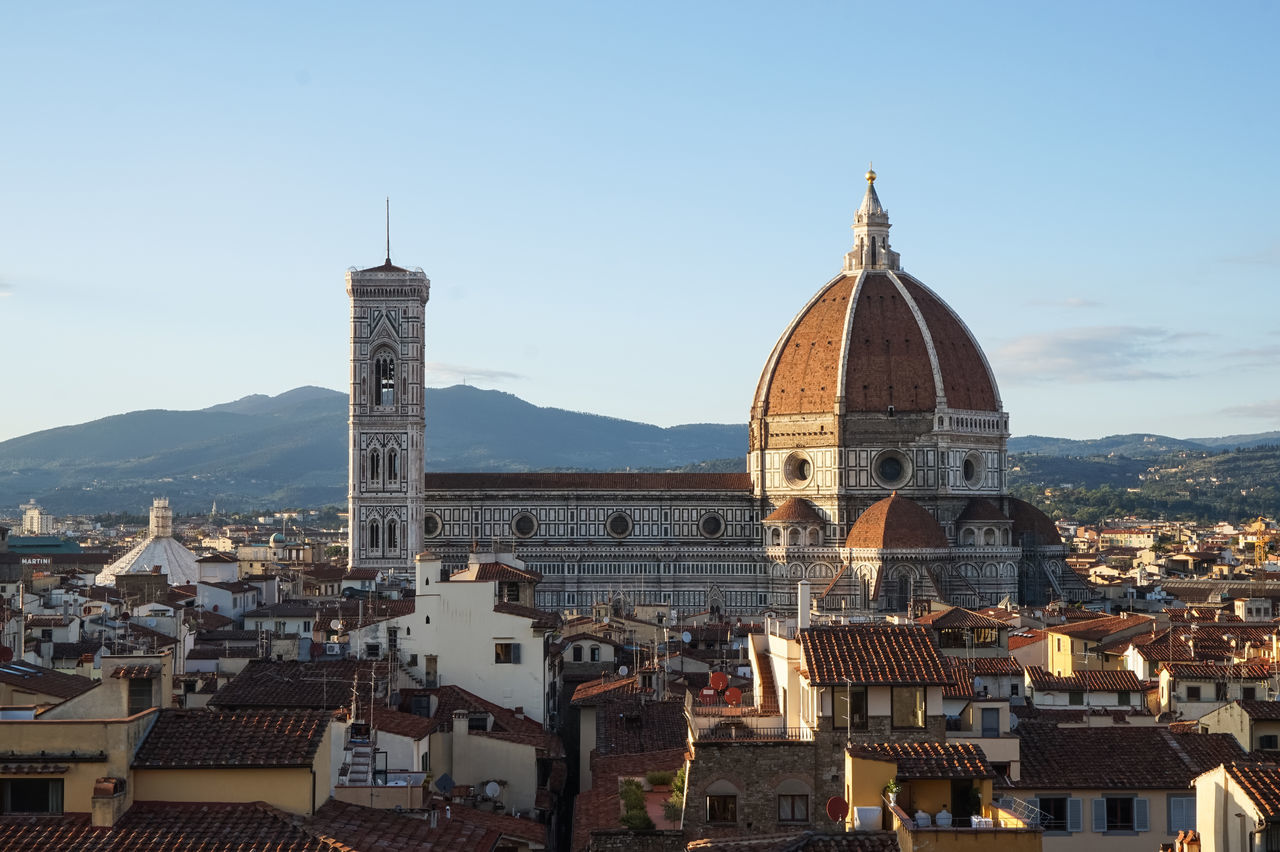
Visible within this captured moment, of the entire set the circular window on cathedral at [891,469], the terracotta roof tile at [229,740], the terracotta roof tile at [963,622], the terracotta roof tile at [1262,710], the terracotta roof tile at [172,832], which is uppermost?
the circular window on cathedral at [891,469]

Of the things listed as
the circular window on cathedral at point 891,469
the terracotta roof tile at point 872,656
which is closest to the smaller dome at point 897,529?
the circular window on cathedral at point 891,469

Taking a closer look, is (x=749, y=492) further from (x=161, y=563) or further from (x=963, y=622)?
(x=963, y=622)

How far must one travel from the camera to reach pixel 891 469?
10050 cm

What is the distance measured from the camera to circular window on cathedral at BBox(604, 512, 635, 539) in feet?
328

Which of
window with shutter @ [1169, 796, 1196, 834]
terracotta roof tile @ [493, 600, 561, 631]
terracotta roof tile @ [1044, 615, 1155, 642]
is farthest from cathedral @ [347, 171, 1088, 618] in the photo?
window with shutter @ [1169, 796, 1196, 834]

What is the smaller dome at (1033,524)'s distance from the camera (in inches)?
3888

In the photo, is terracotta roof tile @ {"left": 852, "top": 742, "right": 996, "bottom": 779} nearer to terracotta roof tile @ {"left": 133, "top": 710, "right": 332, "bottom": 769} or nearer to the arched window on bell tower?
terracotta roof tile @ {"left": 133, "top": 710, "right": 332, "bottom": 769}

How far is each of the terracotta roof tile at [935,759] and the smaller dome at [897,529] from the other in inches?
2905

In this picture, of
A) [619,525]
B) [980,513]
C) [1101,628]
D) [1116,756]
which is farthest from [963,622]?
[619,525]

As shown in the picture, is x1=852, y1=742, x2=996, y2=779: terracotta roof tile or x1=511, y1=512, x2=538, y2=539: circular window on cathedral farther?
x1=511, y1=512, x2=538, y2=539: circular window on cathedral

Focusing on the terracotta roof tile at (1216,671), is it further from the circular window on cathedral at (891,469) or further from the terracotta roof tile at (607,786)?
the circular window on cathedral at (891,469)

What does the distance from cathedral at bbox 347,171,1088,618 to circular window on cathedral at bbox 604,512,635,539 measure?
52mm

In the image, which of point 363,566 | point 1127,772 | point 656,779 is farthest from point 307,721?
point 363,566

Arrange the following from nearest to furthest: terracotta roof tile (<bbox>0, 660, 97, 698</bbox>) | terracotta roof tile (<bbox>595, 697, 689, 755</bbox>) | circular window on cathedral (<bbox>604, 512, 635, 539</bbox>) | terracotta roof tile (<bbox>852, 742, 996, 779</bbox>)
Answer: terracotta roof tile (<bbox>852, 742, 996, 779</bbox>) → terracotta roof tile (<bbox>0, 660, 97, 698</bbox>) → terracotta roof tile (<bbox>595, 697, 689, 755</bbox>) → circular window on cathedral (<bbox>604, 512, 635, 539</bbox>)
